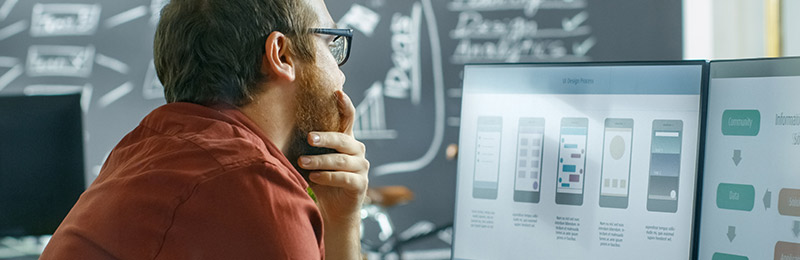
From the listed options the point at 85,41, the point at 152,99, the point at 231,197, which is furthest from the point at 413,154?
the point at 231,197

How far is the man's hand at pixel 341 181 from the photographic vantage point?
1.22m

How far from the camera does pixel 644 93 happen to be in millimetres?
1235

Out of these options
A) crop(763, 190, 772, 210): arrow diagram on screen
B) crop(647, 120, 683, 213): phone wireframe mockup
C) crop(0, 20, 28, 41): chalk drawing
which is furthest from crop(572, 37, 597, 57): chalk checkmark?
crop(0, 20, 28, 41): chalk drawing

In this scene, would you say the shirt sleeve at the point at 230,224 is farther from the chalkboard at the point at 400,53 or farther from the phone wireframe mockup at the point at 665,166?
the chalkboard at the point at 400,53

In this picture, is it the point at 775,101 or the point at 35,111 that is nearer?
the point at 775,101

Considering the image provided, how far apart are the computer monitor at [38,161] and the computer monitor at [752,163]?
1.53 meters

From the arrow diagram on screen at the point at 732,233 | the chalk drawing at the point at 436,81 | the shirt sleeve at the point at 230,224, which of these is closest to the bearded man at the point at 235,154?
the shirt sleeve at the point at 230,224

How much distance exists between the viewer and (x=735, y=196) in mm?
1137

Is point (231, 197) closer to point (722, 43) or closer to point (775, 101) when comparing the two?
point (775, 101)

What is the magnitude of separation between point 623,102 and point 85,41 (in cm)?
273

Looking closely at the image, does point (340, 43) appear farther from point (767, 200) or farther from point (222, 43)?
point (767, 200)

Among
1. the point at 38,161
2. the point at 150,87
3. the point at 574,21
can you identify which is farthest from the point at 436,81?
the point at 38,161

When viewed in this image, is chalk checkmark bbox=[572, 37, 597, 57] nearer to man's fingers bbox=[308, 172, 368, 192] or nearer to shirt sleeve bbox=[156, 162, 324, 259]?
man's fingers bbox=[308, 172, 368, 192]

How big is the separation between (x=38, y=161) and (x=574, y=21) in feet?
6.80
